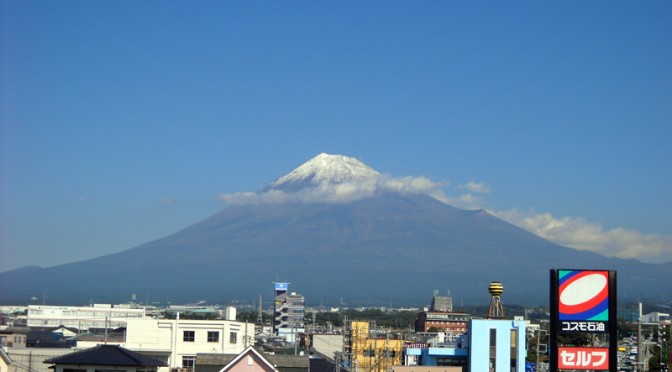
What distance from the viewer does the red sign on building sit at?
108ft

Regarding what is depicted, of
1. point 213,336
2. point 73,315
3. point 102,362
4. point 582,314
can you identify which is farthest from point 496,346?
point 73,315

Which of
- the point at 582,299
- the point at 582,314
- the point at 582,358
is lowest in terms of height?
the point at 582,358

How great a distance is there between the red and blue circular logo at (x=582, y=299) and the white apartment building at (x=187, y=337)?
25.6m

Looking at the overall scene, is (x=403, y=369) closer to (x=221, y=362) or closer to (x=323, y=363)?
(x=323, y=363)

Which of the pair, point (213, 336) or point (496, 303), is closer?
point (213, 336)

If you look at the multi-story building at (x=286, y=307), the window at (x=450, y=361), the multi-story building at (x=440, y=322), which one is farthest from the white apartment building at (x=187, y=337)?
the multi-story building at (x=286, y=307)

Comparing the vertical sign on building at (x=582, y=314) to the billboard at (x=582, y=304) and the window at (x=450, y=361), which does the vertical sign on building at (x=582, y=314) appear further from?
the window at (x=450, y=361)

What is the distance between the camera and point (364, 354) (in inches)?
2798

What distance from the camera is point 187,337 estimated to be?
5659 cm

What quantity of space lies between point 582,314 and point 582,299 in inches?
18.3

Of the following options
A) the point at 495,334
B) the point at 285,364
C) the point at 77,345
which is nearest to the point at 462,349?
the point at 495,334

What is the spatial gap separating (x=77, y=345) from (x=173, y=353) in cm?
654

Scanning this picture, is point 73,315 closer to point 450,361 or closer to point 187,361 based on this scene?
point 187,361

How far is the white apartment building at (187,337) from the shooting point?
184 feet
